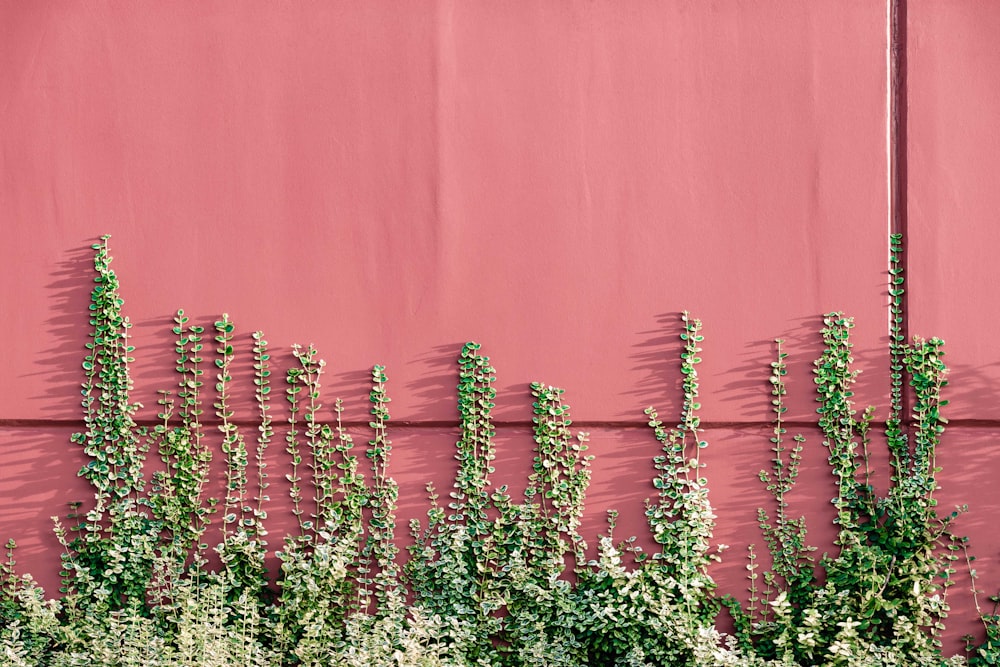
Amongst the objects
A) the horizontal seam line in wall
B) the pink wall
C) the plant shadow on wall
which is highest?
the pink wall

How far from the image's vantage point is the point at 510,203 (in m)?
3.88

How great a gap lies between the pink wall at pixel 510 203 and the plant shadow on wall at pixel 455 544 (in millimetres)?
103

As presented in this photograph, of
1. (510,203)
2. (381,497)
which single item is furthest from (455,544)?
(510,203)

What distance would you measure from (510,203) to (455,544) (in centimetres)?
165

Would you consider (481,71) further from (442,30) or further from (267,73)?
(267,73)

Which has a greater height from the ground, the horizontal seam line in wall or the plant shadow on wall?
the horizontal seam line in wall

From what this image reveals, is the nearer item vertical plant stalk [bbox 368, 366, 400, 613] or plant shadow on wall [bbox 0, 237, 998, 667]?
plant shadow on wall [bbox 0, 237, 998, 667]

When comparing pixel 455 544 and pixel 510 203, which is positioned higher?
pixel 510 203

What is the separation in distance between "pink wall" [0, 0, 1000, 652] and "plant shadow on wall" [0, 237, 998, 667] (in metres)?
0.10

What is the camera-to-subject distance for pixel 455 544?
3756 mm

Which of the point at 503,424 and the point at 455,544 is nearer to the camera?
the point at 455,544

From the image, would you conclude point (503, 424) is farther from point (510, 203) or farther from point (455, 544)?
point (510, 203)

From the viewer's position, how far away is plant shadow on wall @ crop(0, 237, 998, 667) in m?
3.62

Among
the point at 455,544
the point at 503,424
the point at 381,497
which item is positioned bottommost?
the point at 455,544
